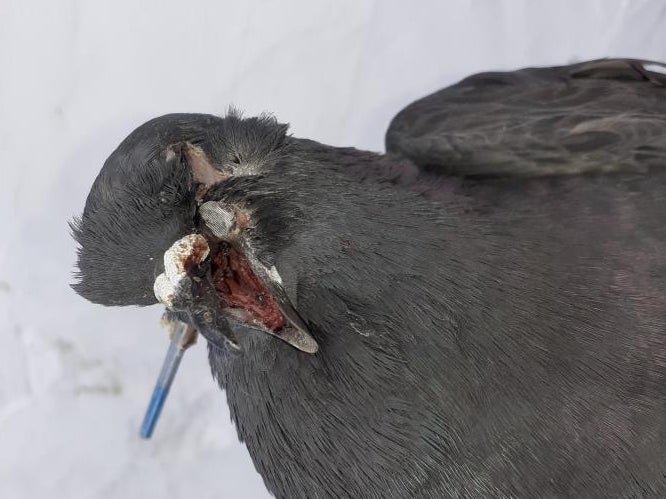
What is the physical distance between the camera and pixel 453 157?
5.22ft

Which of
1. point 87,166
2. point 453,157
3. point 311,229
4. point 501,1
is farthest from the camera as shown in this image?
point 501,1

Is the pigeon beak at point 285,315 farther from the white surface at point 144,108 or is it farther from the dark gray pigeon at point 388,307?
the white surface at point 144,108

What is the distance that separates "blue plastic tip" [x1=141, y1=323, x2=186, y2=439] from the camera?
2.19 meters

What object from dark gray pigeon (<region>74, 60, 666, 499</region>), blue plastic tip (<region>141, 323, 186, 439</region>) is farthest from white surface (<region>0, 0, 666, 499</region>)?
dark gray pigeon (<region>74, 60, 666, 499</region>)

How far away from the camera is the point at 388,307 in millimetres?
1261

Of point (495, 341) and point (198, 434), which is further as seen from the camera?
point (198, 434)

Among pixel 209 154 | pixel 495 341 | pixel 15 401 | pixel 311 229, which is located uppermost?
pixel 209 154

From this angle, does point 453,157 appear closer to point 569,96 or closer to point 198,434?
point 569,96

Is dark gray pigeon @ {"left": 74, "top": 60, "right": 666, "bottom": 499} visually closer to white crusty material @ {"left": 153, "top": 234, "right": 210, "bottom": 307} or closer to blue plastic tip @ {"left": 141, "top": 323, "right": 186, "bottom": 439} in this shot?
white crusty material @ {"left": 153, "top": 234, "right": 210, "bottom": 307}

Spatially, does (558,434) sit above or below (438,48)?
below

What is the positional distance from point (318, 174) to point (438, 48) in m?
1.42

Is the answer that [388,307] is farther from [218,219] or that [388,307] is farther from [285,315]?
[218,219]

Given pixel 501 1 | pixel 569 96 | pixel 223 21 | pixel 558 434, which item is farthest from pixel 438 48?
pixel 558 434

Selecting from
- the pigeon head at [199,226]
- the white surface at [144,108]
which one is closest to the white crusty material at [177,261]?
the pigeon head at [199,226]
